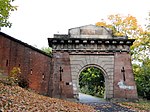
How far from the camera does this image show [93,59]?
17.2 m

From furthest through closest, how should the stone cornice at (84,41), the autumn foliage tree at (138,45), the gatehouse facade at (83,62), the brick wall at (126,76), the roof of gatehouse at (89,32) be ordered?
the autumn foliage tree at (138,45), the roof of gatehouse at (89,32), the stone cornice at (84,41), the brick wall at (126,76), the gatehouse facade at (83,62)

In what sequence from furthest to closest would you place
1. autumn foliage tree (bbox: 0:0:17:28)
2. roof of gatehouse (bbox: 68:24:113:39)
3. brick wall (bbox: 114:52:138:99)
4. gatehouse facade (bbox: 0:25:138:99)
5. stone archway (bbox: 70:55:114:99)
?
roof of gatehouse (bbox: 68:24:113:39), stone archway (bbox: 70:55:114:99), brick wall (bbox: 114:52:138:99), gatehouse facade (bbox: 0:25:138:99), autumn foliage tree (bbox: 0:0:17:28)

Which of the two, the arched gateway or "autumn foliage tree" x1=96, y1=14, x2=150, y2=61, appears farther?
"autumn foliage tree" x1=96, y1=14, x2=150, y2=61

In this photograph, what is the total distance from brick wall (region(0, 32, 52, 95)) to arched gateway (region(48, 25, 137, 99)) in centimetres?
63

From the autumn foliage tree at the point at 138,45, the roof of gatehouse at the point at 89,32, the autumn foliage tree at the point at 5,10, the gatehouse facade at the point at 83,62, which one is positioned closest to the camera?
the autumn foliage tree at the point at 5,10

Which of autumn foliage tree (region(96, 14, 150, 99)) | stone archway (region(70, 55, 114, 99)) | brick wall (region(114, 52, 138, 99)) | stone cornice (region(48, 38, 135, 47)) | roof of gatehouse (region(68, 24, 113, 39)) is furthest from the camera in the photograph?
autumn foliage tree (region(96, 14, 150, 99))

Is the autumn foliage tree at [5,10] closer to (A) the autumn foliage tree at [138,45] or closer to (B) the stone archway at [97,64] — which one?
(B) the stone archway at [97,64]

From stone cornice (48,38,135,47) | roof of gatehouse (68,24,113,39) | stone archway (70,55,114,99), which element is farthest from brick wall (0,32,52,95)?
roof of gatehouse (68,24,113,39)

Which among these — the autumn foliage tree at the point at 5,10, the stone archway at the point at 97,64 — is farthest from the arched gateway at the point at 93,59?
the autumn foliage tree at the point at 5,10

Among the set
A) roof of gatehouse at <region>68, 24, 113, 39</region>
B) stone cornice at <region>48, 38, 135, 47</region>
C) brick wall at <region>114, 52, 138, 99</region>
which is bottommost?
brick wall at <region>114, 52, 138, 99</region>

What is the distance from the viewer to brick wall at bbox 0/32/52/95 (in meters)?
13.0

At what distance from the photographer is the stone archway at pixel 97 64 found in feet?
55.3

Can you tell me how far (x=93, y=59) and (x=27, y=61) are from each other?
500cm

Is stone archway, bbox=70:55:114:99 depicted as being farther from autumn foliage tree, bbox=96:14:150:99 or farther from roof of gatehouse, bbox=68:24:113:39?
autumn foliage tree, bbox=96:14:150:99
